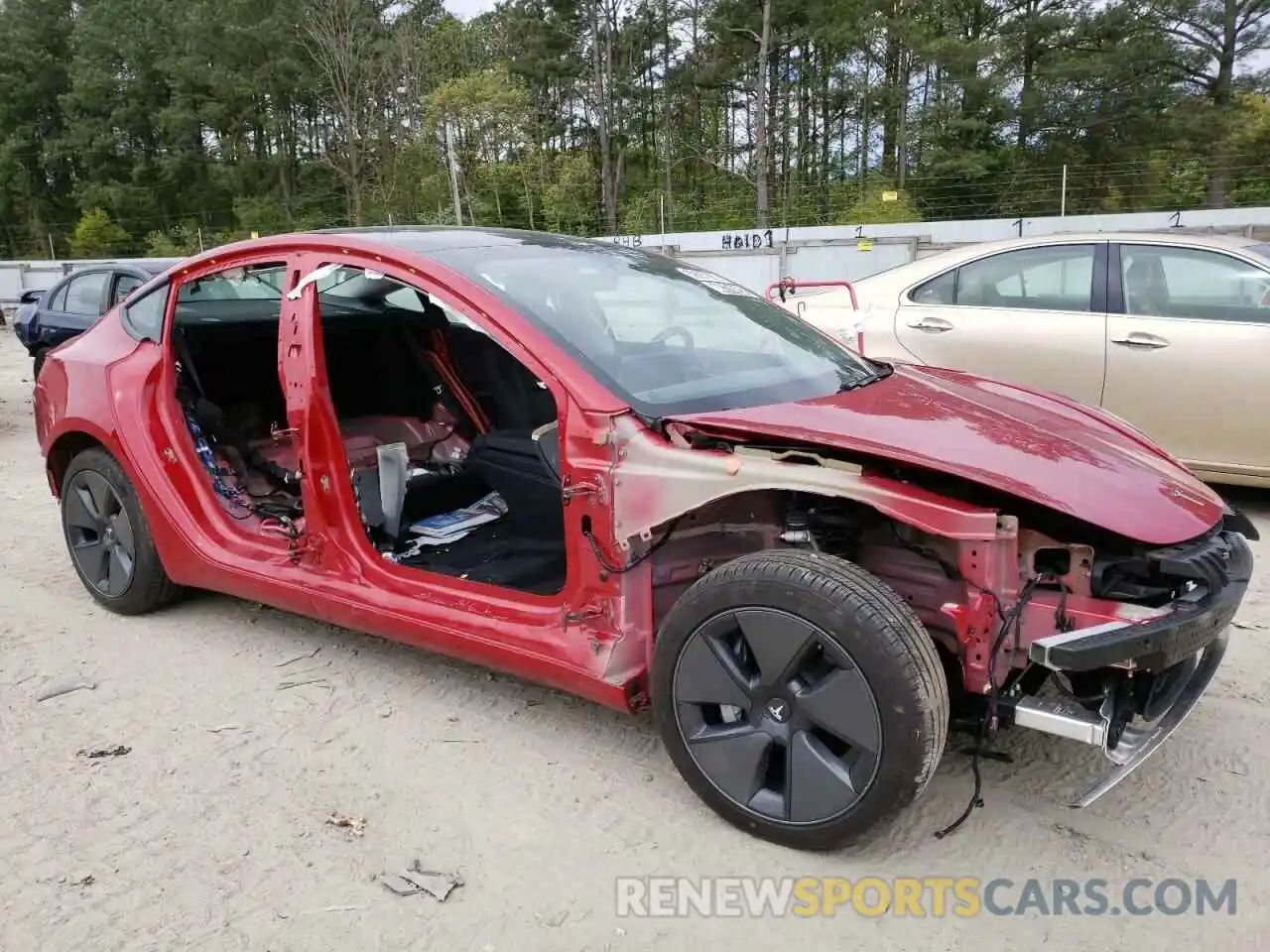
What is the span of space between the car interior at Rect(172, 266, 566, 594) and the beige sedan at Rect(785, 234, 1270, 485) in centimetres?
193

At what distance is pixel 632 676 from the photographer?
260 centimetres

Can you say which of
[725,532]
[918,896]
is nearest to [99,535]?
[725,532]

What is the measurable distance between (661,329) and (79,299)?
361 inches

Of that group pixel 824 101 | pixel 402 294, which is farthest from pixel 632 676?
pixel 824 101

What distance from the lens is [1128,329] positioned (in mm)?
4992

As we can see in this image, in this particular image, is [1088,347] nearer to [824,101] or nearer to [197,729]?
[197,729]

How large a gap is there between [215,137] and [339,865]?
51022mm

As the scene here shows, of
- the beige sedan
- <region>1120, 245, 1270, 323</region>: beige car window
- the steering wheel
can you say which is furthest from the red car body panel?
<region>1120, 245, 1270, 323</region>: beige car window

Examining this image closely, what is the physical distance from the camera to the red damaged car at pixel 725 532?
222cm

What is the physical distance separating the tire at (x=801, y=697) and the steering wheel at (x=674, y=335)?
2.91 feet

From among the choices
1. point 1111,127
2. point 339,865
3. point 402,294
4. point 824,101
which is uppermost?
point 824,101

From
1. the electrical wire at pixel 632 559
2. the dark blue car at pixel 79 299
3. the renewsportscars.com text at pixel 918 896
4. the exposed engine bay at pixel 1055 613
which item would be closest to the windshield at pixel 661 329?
the electrical wire at pixel 632 559

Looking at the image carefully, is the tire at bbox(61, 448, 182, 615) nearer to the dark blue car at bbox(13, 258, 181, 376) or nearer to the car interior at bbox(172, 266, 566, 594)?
the car interior at bbox(172, 266, 566, 594)

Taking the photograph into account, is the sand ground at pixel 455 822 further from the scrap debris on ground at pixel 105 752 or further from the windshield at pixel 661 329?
the windshield at pixel 661 329
